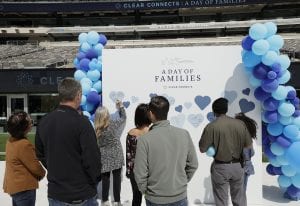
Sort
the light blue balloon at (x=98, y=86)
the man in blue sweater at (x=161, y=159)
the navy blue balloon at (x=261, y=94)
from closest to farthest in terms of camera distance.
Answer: the man in blue sweater at (x=161, y=159)
the navy blue balloon at (x=261, y=94)
the light blue balloon at (x=98, y=86)

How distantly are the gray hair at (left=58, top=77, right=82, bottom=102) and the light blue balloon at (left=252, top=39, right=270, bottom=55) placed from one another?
420cm

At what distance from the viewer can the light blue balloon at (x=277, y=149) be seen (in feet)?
25.3

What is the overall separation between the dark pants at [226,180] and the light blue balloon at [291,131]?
6.96 feet

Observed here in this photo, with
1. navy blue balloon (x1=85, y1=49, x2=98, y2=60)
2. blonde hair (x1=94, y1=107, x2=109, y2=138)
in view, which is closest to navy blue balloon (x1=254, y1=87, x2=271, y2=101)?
blonde hair (x1=94, y1=107, x2=109, y2=138)

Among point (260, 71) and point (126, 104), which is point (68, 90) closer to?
point (260, 71)

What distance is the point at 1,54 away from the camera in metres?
44.4

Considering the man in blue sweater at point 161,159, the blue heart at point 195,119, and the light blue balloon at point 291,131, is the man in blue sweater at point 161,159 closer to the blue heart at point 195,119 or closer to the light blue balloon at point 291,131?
the blue heart at point 195,119

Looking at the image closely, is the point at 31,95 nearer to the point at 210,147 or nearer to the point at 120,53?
the point at 120,53

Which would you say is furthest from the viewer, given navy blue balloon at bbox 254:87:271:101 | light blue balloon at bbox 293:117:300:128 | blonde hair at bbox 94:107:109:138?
light blue balloon at bbox 293:117:300:128

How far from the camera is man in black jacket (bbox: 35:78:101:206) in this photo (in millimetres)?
3586

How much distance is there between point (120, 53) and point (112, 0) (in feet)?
159

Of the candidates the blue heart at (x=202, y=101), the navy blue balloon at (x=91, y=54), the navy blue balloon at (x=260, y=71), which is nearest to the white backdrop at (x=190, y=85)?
the blue heart at (x=202, y=101)

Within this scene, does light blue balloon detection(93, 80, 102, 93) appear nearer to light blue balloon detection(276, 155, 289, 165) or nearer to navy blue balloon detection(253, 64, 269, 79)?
navy blue balloon detection(253, 64, 269, 79)

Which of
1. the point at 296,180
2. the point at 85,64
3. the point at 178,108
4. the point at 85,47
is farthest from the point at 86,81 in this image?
the point at 296,180
